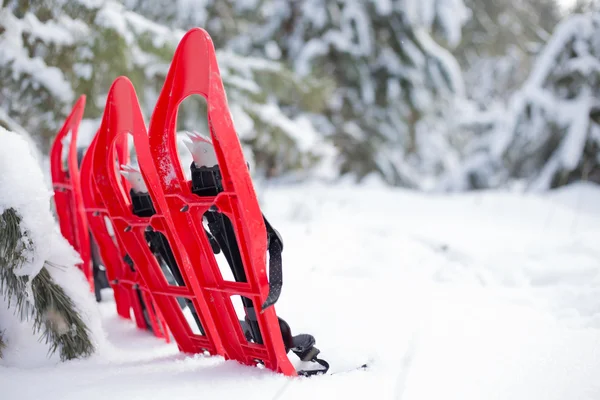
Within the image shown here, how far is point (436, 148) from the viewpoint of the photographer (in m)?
11.0

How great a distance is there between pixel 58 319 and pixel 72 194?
0.78m

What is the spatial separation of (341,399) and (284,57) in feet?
24.5

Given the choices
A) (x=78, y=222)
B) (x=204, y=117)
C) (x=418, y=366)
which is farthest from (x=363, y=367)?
(x=204, y=117)

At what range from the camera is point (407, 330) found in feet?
5.31

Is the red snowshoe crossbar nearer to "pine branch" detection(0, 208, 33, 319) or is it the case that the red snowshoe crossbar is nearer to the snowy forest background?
"pine branch" detection(0, 208, 33, 319)

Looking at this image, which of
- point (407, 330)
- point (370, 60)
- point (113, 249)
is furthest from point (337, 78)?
point (407, 330)

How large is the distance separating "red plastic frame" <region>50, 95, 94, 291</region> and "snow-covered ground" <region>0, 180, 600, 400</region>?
11.7 inches

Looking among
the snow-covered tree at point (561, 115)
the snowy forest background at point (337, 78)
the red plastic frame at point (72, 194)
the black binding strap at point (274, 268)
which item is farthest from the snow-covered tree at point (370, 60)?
the black binding strap at point (274, 268)

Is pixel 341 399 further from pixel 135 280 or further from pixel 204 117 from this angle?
pixel 204 117

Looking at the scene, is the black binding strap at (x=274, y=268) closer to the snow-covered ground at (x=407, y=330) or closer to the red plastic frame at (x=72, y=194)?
the snow-covered ground at (x=407, y=330)

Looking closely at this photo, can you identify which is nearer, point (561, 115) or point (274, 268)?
point (274, 268)

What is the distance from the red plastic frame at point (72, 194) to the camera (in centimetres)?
196

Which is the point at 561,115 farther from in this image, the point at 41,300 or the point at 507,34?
the point at 41,300

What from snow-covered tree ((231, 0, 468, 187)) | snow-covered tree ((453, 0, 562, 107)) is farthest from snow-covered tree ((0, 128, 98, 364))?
snow-covered tree ((453, 0, 562, 107))
